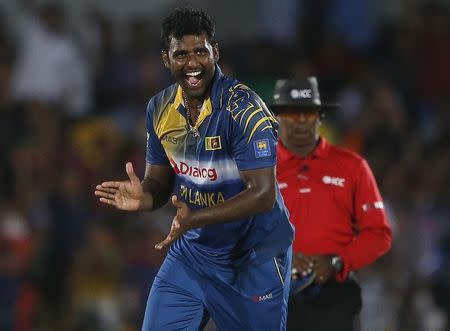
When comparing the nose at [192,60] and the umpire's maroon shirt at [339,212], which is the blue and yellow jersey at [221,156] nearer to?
the nose at [192,60]

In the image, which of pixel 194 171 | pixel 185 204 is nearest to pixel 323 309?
pixel 194 171

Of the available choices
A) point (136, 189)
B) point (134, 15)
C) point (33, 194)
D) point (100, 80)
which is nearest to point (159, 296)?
point (136, 189)

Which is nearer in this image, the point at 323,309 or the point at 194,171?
the point at 194,171

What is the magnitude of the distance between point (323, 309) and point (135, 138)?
15.6 feet

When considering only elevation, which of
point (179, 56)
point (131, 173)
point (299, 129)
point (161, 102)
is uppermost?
point (179, 56)

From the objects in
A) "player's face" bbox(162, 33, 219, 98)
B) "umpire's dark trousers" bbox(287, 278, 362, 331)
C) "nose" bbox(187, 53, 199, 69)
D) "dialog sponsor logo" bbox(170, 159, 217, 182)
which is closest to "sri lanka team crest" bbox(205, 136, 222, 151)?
"dialog sponsor logo" bbox(170, 159, 217, 182)

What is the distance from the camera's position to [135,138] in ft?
35.2

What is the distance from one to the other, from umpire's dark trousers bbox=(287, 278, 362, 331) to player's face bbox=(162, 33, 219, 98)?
162 centimetres

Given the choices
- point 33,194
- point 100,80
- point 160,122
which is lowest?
point 33,194

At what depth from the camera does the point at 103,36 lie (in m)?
11.5

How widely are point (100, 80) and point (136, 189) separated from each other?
6.48 meters

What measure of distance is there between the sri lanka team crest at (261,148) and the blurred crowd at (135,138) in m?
4.47

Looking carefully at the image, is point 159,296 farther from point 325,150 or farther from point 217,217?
point 325,150

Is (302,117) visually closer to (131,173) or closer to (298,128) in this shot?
(298,128)
